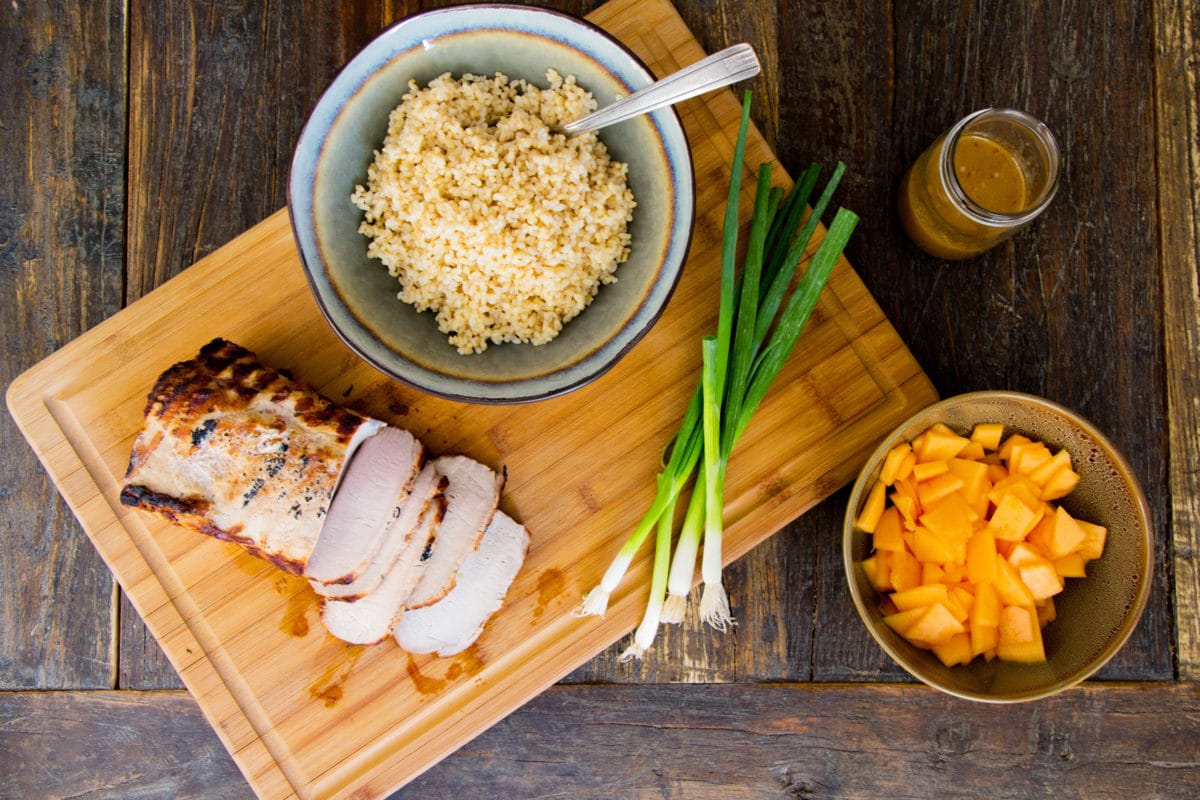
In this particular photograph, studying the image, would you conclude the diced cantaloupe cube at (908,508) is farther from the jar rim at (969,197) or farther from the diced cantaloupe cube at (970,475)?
the jar rim at (969,197)

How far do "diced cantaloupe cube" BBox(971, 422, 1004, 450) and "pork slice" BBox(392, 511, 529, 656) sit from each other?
3.99 ft

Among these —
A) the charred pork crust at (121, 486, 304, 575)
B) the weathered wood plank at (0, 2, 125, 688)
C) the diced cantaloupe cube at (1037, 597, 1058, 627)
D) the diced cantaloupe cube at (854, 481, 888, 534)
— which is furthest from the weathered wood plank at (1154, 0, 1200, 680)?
the weathered wood plank at (0, 2, 125, 688)

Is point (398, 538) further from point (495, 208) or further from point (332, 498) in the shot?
point (495, 208)

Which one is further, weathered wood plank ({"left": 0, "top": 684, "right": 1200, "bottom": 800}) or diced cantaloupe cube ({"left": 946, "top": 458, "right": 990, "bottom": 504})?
weathered wood plank ({"left": 0, "top": 684, "right": 1200, "bottom": 800})

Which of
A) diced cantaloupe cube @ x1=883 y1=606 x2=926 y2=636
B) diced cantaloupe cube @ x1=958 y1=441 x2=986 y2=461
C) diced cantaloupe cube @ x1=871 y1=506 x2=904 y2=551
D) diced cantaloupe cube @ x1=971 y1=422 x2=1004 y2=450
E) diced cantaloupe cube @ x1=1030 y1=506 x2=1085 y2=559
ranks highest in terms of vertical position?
diced cantaloupe cube @ x1=971 y1=422 x2=1004 y2=450

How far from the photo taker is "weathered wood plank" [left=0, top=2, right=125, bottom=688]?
2.47m

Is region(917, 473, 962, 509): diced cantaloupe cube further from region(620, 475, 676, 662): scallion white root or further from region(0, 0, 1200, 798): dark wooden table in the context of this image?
region(620, 475, 676, 662): scallion white root

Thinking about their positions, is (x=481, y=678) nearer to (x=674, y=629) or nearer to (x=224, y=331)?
(x=674, y=629)

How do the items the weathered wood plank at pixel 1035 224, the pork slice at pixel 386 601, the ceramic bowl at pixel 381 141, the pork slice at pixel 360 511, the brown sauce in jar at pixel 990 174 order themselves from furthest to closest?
the weathered wood plank at pixel 1035 224
the brown sauce in jar at pixel 990 174
the pork slice at pixel 386 601
the pork slice at pixel 360 511
the ceramic bowl at pixel 381 141

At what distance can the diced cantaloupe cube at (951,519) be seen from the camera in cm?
202

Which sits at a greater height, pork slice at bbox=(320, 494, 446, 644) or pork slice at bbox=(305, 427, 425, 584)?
pork slice at bbox=(305, 427, 425, 584)

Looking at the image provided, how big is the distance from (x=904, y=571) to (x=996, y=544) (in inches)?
9.6

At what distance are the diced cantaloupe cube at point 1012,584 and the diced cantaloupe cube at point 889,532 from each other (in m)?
0.24

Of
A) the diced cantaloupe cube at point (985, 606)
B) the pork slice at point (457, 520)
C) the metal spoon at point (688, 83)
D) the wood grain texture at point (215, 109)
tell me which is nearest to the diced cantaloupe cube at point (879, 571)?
the diced cantaloupe cube at point (985, 606)
